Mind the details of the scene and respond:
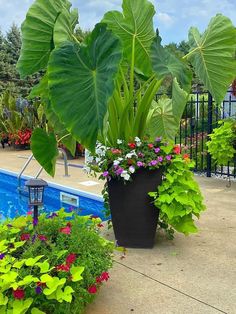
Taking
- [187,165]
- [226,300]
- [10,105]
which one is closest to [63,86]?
[187,165]

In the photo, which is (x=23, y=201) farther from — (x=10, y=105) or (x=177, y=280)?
(x=10, y=105)

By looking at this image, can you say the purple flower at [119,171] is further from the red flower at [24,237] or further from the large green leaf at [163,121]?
the red flower at [24,237]

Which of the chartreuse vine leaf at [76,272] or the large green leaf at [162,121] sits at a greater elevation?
the large green leaf at [162,121]

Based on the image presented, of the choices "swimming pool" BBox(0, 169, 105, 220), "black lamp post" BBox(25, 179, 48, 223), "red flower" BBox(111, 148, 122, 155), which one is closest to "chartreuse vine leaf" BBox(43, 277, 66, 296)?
"black lamp post" BBox(25, 179, 48, 223)

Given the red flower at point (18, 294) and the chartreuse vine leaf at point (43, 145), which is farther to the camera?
the chartreuse vine leaf at point (43, 145)

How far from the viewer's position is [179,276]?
7.48ft

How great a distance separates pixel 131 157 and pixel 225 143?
2505 millimetres

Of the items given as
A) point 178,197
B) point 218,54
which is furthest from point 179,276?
point 218,54

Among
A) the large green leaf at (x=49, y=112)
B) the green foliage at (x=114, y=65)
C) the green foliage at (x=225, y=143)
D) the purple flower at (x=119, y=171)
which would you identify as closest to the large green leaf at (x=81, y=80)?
the green foliage at (x=114, y=65)

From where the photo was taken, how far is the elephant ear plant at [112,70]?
6.24ft

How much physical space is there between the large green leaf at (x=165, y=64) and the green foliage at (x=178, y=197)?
0.72 metres

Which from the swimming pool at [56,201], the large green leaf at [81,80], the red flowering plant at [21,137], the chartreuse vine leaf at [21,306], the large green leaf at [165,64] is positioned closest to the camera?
the chartreuse vine leaf at [21,306]

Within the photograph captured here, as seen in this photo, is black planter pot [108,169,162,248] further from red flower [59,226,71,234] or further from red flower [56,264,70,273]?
red flower [56,264,70,273]

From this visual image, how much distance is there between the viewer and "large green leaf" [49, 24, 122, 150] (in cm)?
189
